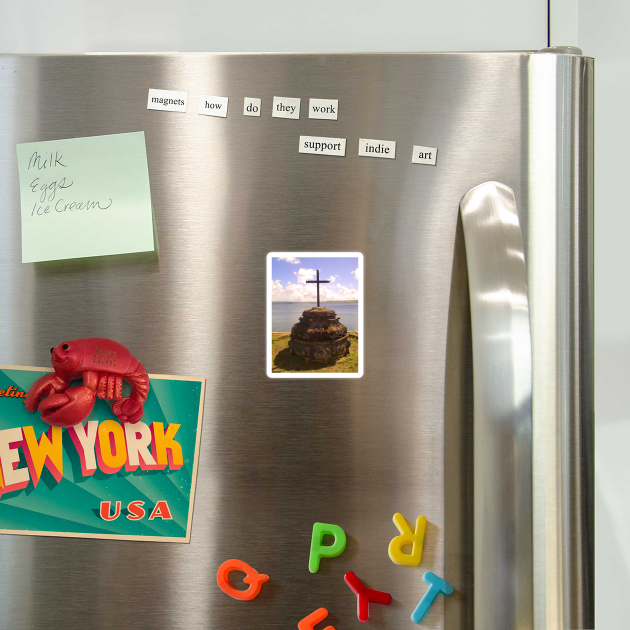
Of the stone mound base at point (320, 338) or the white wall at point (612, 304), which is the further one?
the white wall at point (612, 304)

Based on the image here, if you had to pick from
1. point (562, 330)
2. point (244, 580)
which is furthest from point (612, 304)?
point (244, 580)

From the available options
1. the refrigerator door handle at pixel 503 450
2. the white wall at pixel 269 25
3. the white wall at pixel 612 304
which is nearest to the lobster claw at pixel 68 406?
the refrigerator door handle at pixel 503 450

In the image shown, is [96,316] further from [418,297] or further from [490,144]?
[490,144]

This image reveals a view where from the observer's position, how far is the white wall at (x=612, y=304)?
0.70m

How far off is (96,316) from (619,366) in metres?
0.74

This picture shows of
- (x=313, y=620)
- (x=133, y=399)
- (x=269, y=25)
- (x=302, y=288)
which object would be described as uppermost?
(x=269, y=25)

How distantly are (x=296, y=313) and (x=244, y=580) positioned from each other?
0.28m

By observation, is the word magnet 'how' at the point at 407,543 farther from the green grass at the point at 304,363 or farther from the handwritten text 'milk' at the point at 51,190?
the handwritten text 'milk' at the point at 51,190

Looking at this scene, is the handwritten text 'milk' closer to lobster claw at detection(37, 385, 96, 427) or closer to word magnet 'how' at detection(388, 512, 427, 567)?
lobster claw at detection(37, 385, 96, 427)

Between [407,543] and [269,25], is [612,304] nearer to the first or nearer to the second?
[407,543]

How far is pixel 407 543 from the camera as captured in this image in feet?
1.60

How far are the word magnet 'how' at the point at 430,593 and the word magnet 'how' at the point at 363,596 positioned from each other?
0.03m

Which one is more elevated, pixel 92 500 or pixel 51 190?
pixel 51 190

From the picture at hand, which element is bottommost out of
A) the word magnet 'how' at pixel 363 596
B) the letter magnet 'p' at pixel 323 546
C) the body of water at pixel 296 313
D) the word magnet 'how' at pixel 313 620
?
the word magnet 'how' at pixel 313 620
